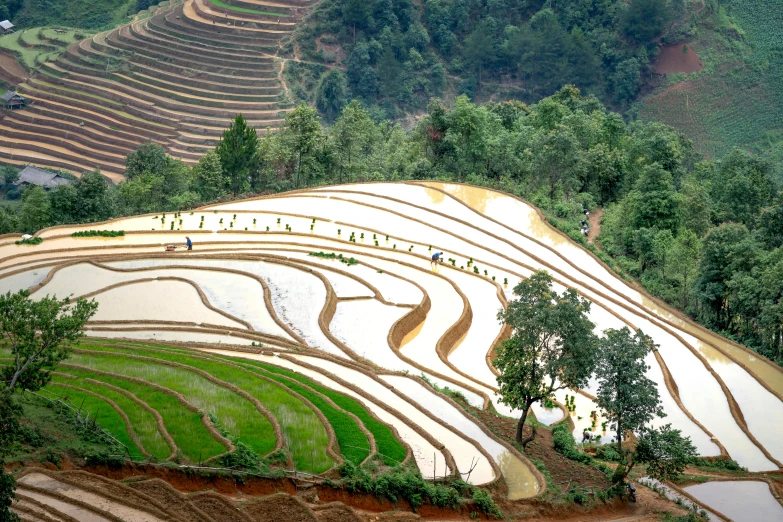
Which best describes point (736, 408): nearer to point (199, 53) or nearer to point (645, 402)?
point (645, 402)

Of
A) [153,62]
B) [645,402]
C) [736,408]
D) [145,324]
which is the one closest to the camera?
[645,402]

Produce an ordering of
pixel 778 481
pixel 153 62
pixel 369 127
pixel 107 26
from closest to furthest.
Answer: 1. pixel 778 481
2. pixel 369 127
3. pixel 153 62
4. pixel 107 26

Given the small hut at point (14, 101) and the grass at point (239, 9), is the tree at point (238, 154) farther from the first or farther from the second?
the grass at point (239, 9)

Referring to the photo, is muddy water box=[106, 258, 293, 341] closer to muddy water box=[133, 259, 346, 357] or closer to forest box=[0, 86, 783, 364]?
muddy water box=[133, 259, 346, 357]

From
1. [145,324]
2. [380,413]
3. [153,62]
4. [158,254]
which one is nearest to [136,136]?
[153,62]

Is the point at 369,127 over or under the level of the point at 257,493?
over

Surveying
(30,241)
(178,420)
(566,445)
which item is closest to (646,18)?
(30,241)

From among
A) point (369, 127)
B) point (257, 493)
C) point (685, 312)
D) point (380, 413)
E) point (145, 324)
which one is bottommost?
point (257, 493)
